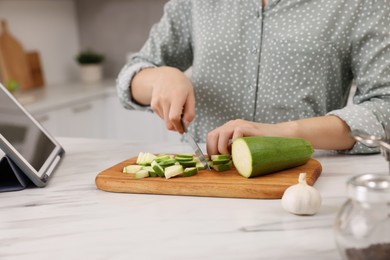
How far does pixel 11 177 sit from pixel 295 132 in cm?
61

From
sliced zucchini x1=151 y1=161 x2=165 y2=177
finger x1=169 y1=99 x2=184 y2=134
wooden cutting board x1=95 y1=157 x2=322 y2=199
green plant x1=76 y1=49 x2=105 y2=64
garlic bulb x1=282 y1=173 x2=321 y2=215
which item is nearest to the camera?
garlic bulb x1=282 y1=173 x2=321 y2=215

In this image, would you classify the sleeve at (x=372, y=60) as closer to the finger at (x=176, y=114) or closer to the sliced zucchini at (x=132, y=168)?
the finger at (x=176, y=114)

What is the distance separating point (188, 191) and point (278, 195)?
17cm

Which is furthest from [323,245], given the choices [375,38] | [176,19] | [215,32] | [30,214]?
[176,19]

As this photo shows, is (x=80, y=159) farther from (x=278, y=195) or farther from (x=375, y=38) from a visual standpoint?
(x=375, y=38)

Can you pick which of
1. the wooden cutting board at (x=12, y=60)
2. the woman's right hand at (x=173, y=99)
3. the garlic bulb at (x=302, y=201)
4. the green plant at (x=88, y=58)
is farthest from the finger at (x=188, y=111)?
the green plant at (x=88, y=58)

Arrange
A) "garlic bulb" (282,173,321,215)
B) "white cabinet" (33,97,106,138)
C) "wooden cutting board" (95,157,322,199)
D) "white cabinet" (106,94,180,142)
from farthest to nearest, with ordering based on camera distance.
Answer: "white cabinet" (106,94,180,142) < "white cabinet" (33,97,106,138) < "wooden cutting board" (95,157,322,199) < "garlic bulb" (282,173,321,215)

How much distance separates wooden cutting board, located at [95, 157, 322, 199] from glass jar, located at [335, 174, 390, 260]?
14.4 inches

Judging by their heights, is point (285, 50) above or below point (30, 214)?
above

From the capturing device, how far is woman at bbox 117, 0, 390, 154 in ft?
4.52

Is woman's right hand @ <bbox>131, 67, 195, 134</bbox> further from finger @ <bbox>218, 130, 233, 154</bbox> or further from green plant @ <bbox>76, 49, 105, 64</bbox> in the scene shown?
green plant @ <bbox>76, 49, 105, 64</bbox>

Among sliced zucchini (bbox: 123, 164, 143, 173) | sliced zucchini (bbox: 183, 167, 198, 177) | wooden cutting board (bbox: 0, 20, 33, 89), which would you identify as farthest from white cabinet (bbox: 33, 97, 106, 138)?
sliced zucchini (bbox: 183, 167, 198, 177)

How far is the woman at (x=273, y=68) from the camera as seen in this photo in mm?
1378

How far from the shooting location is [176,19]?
1773mm
